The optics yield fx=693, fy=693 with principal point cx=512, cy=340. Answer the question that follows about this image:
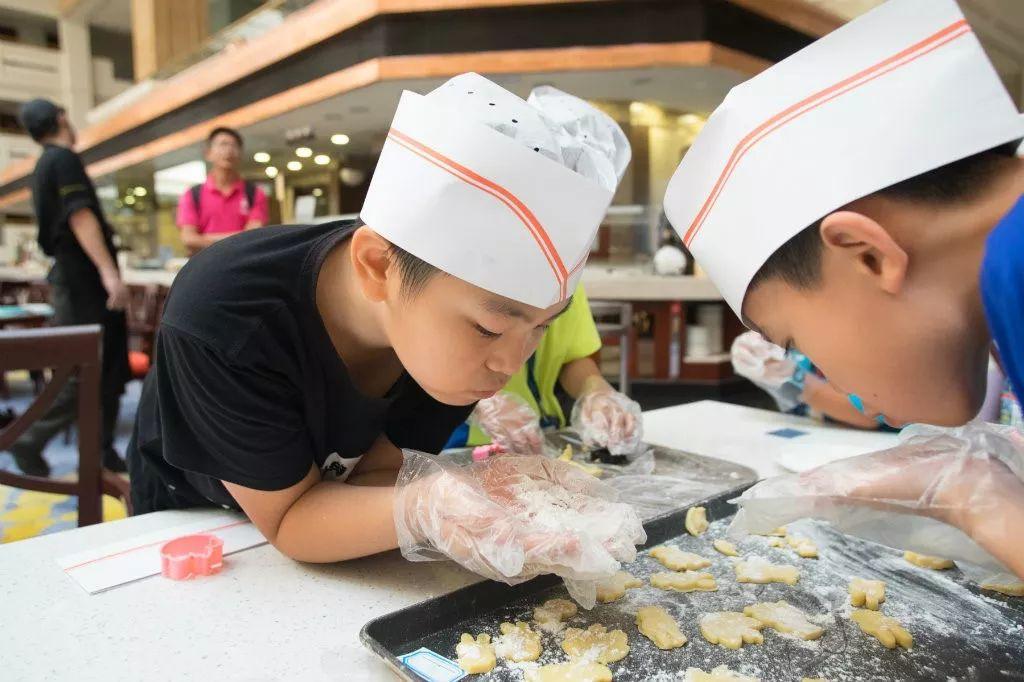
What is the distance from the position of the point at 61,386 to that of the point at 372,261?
101cm

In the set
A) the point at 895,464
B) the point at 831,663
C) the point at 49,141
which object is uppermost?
the point at 49,141

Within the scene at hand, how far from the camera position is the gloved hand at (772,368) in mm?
1720

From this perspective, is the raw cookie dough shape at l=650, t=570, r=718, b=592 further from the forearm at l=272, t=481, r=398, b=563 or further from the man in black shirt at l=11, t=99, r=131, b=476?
the man in black shirt at l=11, t=99, r=131, b=476

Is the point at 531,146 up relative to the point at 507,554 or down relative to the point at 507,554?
up

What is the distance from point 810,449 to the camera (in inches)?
54.7

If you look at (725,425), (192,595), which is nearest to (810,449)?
(725,425)

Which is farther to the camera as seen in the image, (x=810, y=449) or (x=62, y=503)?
(x=62, y=503)

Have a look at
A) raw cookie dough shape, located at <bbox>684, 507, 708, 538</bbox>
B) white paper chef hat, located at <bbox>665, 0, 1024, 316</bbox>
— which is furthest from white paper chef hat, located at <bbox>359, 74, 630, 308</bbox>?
raw cookie dough shape, located at <bbox>684, 507, 708, 538</bbox>

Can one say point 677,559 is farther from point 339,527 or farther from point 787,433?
point 787,433

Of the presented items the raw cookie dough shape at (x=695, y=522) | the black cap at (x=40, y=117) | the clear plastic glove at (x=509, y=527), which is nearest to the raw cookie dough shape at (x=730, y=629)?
the clear plastic glove at (x=509, y=527)

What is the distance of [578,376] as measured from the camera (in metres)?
1.75

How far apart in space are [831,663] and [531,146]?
668mm

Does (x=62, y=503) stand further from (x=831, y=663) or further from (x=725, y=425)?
(x=831, y=663)

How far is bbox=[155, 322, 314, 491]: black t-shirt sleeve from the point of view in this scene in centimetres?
89
